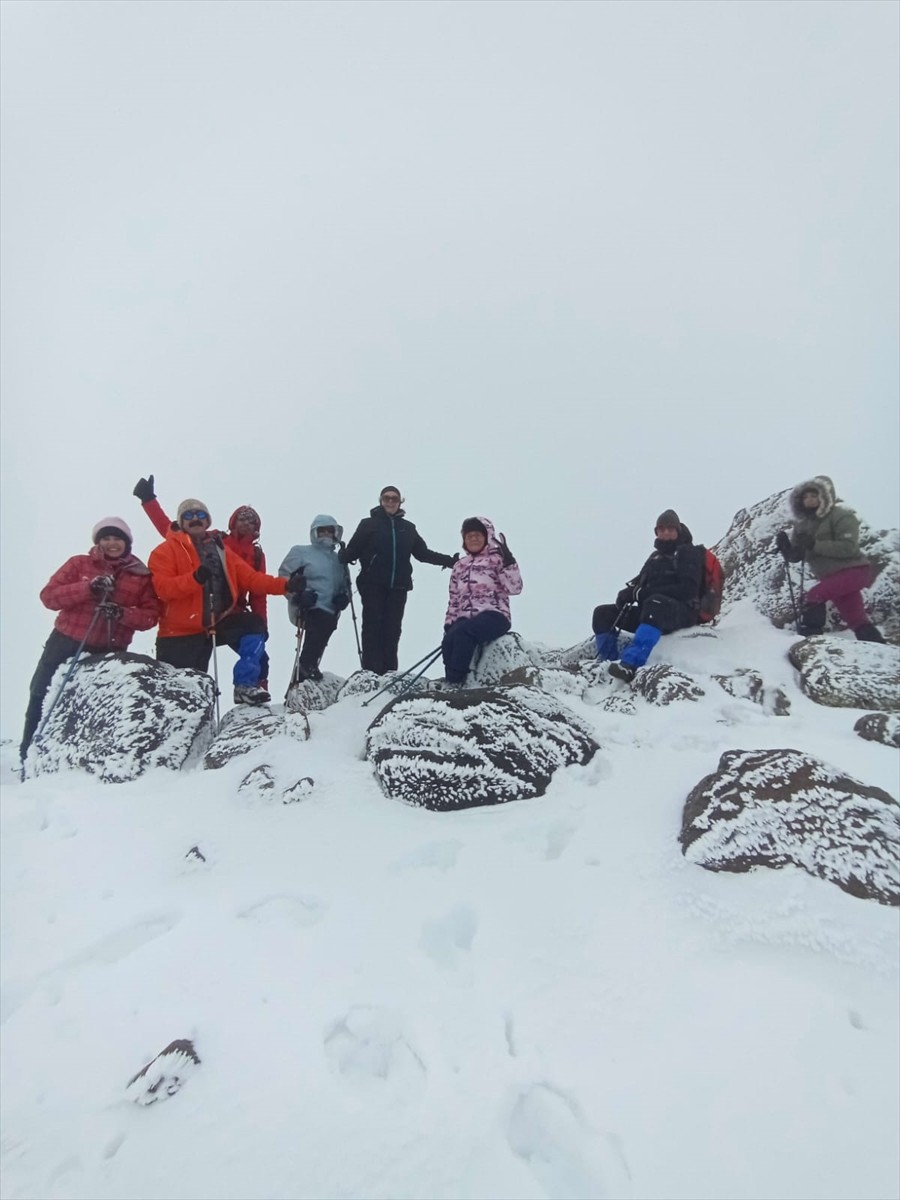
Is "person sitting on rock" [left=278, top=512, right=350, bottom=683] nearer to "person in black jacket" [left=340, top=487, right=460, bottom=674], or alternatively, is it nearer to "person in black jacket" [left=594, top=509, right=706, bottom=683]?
"person in black jacket" [left=340, top=487, right=460, bottom=674]

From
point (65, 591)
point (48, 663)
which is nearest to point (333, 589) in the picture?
point (65, 591)

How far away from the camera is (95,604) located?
795 cm

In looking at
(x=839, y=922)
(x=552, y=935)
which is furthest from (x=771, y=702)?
(x=552, y=935)

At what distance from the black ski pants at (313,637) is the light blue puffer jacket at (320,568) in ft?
0.36

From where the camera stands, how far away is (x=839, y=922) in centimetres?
390

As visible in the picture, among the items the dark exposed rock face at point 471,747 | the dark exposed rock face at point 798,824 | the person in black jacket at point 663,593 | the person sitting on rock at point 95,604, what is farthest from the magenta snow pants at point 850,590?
the person sitting on rock at point 95,604

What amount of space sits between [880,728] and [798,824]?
8.74ft

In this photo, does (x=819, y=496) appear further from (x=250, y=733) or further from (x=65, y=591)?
(x=65, y=591)

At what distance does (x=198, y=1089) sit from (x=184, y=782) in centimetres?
349

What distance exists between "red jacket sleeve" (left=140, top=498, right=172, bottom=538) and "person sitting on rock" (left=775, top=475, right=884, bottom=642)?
8.80 meters

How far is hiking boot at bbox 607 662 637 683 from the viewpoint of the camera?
8.60 meters

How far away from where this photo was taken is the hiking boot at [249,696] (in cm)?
822

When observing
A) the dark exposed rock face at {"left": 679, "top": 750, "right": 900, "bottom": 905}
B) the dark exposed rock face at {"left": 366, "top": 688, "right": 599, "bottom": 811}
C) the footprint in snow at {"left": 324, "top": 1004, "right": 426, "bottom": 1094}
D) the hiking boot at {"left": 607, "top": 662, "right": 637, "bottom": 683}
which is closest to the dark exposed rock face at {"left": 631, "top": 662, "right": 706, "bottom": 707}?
the hiking boot at {"left": 607, "top": 662, "right": 637, "bottom": 683}

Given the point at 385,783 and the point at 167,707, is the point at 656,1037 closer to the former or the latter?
the point at 385,783
